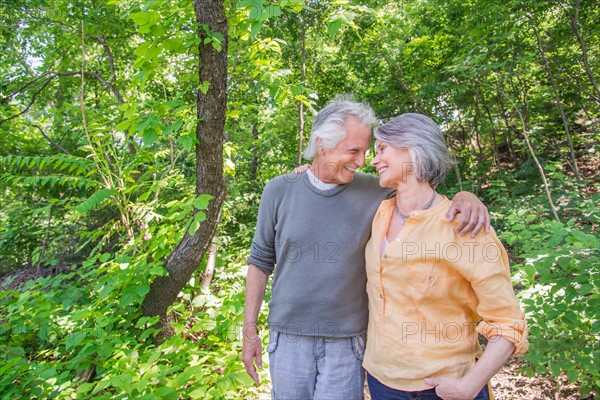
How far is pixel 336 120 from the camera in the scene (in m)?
1.58

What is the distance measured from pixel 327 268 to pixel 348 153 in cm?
54

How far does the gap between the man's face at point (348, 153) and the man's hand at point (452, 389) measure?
0.88 m

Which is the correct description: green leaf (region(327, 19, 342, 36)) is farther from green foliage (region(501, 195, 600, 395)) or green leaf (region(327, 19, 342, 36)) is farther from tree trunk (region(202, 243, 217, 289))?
tree trunk (region(202, 243, 217, 289))

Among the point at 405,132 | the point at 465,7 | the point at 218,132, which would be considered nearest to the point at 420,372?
the point at 405,132

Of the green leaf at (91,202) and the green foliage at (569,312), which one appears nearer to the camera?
the green foliage at (569,312)

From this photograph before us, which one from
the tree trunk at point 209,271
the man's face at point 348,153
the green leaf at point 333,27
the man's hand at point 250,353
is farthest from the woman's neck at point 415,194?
the tree trunk at point 209,271

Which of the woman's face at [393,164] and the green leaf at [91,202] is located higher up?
the woman's face at [393,164]

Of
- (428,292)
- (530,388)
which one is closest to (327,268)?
(428,292)

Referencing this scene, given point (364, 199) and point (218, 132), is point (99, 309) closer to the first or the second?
point (218, 132)

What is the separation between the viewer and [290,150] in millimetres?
6227

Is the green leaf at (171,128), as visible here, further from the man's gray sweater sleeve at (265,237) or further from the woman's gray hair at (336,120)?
the woman's gray hair at (336,120)

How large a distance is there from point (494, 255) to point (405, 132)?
1.78 ft

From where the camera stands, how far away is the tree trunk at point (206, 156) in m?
2.18

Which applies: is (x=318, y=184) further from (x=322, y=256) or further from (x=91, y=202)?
(x=91, y=202)
